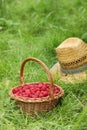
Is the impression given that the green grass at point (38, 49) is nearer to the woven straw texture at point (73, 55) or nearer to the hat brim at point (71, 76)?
the hat brim at point (71, 76)

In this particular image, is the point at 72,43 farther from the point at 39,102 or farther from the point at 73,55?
the point at 39,102

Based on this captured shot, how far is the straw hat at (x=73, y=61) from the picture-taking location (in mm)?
4793

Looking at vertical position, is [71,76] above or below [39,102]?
below

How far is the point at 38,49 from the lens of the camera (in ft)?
19.2

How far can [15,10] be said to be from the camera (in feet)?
25.9

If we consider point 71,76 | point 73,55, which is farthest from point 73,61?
point 71,76

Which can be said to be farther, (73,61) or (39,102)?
(73,61)

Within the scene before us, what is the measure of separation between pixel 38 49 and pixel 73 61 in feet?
3.72

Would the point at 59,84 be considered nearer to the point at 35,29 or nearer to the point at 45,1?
the point at 35,29

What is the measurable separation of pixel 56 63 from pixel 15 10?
285 centimetres

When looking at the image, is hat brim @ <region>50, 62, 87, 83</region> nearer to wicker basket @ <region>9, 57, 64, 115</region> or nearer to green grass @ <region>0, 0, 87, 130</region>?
green grass @ <region>0, 0, 87, 130</region>

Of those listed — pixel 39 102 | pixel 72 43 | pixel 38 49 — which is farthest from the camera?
pixel 38 49

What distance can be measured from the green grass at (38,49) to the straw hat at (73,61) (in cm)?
22

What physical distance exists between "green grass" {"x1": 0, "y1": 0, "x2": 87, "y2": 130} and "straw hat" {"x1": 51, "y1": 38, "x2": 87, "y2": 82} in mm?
220
